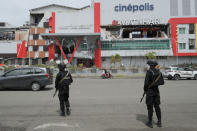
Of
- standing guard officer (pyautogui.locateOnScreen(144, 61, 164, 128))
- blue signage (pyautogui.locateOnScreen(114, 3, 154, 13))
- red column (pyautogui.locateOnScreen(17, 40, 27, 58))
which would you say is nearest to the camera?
standing guard officer (pyautogui.locateOnScreen(144, 61, 164, 128))

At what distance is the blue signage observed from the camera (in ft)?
174

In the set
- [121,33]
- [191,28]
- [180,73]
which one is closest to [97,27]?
[121,33]

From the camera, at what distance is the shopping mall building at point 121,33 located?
46.7 meters

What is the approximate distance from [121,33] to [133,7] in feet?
29.8

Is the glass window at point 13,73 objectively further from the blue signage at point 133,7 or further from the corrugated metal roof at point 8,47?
the corrugated metal roof at point 8,47

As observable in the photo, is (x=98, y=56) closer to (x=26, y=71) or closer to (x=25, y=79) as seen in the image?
(x=26, y=71)

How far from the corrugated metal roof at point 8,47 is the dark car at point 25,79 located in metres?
48.3

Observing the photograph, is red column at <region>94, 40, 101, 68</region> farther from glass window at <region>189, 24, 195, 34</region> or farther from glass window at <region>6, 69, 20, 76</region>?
glass window at <region>6, 69, 20, 76</region>

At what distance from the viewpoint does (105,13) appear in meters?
53.2

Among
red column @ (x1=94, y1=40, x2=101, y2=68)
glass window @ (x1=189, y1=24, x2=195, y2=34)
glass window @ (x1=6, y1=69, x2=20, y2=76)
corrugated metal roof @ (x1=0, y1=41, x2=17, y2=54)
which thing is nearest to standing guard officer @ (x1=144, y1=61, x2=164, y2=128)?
glass window @ (x1=6, y1=69, x2=20, y2=76)

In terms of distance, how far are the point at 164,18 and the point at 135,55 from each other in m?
15.7

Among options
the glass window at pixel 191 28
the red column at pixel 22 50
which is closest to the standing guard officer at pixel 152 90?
the glass window at pixel 191 28

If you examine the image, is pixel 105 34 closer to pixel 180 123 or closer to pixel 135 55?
pixel 135 55

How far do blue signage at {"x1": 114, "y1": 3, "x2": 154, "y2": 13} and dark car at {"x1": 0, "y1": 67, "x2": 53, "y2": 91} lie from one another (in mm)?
46117
